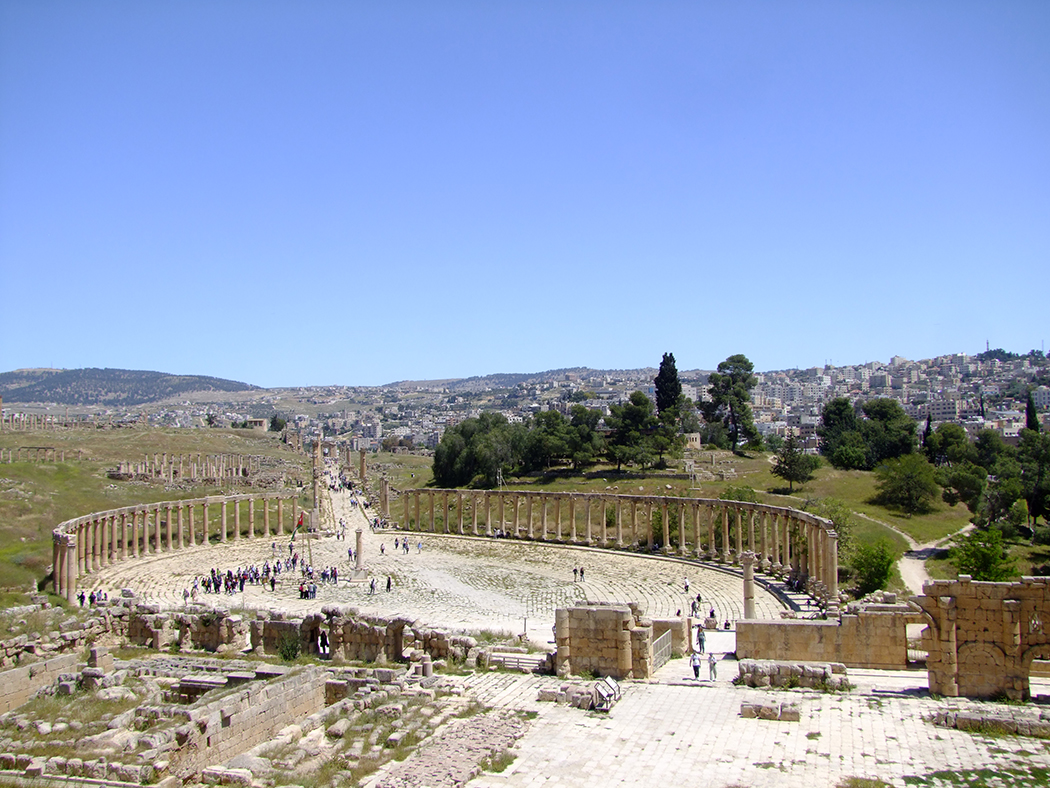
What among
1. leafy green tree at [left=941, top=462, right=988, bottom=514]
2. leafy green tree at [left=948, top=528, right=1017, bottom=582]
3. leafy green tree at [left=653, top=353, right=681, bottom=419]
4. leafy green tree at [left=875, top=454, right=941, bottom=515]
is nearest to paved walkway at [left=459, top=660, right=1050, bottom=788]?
leafy green tree at [left=948, top=528, right=1017, bottom=582]

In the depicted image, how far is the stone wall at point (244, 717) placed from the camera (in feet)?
62.2

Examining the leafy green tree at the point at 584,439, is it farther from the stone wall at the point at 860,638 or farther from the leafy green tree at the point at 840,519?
the stone wall at the point at 860,638

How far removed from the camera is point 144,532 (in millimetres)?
61625

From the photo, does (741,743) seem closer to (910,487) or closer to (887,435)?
(910,487)

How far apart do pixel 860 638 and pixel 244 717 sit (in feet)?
59.6

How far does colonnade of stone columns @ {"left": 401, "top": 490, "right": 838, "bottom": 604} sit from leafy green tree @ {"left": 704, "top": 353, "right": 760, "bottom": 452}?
3891 cm

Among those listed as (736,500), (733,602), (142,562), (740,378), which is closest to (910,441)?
(740,378)

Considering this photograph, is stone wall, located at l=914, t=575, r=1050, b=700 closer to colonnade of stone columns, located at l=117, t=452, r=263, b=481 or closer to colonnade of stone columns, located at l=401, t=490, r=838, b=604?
colonnade of stone columns, located at l=401, t=490, r=838, b=604

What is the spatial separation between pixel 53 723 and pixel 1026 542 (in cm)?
6371

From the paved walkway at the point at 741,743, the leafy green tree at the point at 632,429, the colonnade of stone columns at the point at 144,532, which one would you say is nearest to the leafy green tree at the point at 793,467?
the leafy green tree at the point at 632,429

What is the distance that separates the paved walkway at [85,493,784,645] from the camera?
140 feet

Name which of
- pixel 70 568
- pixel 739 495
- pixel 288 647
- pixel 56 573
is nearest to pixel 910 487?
pixel 739 495

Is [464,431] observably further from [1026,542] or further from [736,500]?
[1026,542]

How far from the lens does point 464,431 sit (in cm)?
9869
